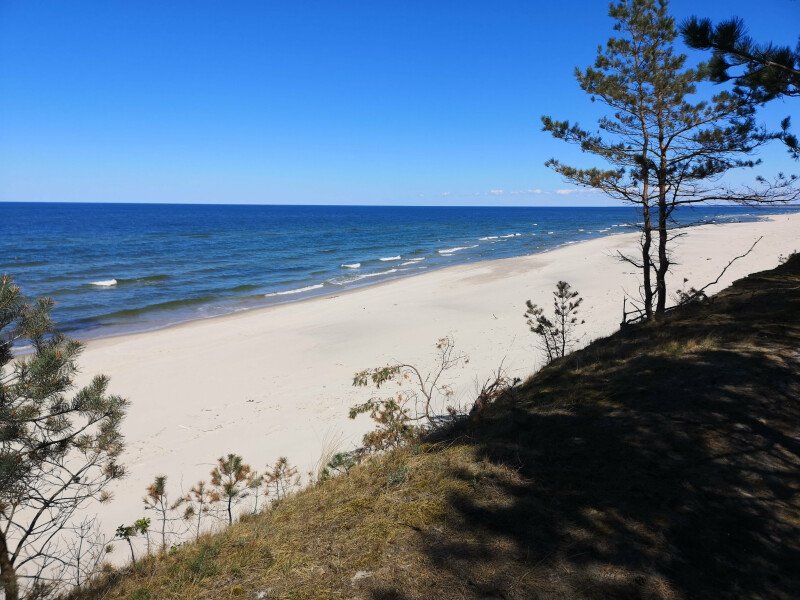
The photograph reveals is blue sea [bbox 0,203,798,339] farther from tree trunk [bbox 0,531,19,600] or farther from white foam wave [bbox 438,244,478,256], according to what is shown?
tree trunk [bbox 0,531,19,600]

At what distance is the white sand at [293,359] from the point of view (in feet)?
26.7

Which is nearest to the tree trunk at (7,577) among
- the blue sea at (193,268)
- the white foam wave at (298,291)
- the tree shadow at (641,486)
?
the tree shadow at (641,486)

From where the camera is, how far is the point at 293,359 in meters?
13.0

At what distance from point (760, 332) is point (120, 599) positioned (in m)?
7.78

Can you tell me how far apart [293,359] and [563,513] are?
415 inches

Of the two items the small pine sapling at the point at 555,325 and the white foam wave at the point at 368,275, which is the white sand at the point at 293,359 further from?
the white foam wave at the point at 368,275

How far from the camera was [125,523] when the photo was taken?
6352mm

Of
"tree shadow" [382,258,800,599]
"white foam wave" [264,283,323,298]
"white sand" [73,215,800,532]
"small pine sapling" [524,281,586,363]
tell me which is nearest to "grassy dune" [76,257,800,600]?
"tree shadow" [382,258,800,599]

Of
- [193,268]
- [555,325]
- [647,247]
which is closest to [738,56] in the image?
[647,247]

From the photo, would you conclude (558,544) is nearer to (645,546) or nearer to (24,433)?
(645,546)

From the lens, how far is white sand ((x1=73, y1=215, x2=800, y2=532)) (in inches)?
320

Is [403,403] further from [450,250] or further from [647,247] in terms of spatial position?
[450,250]

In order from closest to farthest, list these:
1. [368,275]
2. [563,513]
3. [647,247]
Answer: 1. [563,513]
2. [647,247]
3. [368,275]

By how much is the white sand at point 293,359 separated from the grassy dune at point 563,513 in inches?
142
